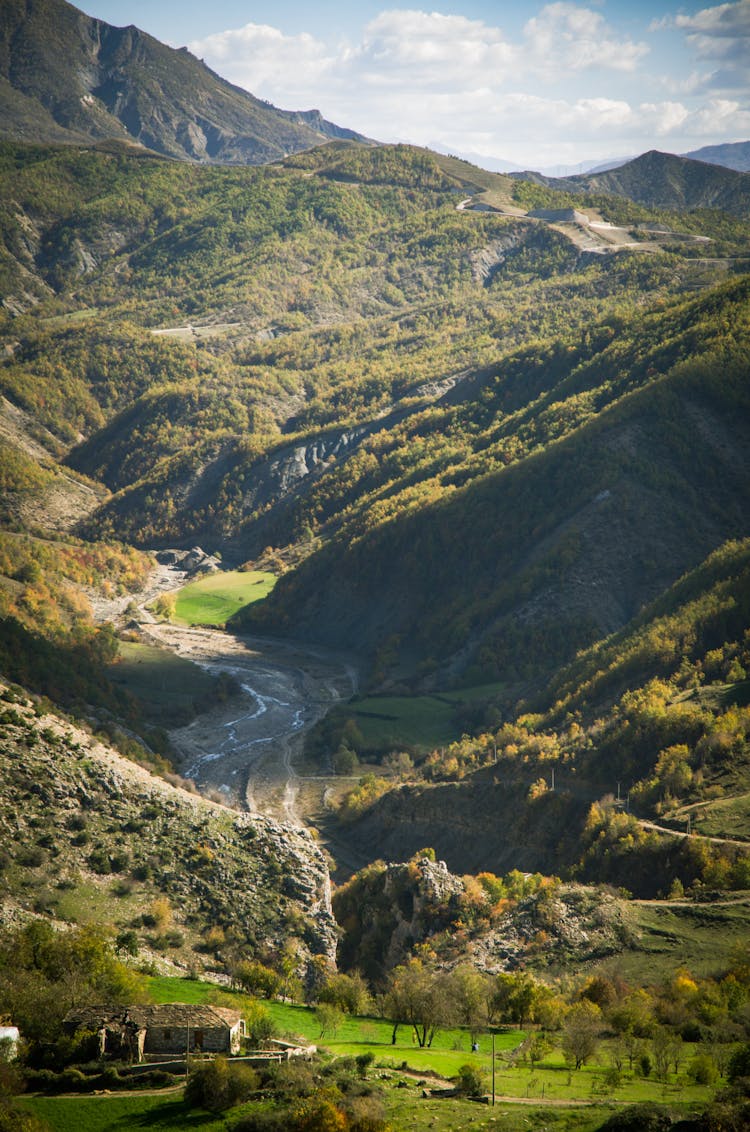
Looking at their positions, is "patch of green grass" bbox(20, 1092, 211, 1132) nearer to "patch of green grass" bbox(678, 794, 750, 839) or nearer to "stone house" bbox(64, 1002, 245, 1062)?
"stone house" bbox(64, 1002, 245, 1062)

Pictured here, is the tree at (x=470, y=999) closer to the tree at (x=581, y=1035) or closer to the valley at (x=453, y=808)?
the valley at (x=453, y=808)

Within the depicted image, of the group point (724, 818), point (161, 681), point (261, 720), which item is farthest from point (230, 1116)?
point (161, 681)

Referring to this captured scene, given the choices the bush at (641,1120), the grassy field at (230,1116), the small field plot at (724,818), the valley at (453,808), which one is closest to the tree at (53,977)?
the valley at (453,808)

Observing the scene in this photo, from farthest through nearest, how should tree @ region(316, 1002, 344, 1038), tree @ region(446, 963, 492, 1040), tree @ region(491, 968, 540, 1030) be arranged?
tree @ region(491, 968, 540, 1030) → tree @ region(446, 963, 492, 1040) → tree @ region(316, 1002, 344, 1038)

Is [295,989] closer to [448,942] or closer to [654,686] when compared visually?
[448,942]

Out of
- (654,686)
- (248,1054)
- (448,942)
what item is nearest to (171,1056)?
(248,1054)

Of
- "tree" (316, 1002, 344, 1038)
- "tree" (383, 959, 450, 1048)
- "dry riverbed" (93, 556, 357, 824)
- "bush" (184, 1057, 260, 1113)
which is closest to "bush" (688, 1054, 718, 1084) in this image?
"tree" (383, 959, 450, 1048)

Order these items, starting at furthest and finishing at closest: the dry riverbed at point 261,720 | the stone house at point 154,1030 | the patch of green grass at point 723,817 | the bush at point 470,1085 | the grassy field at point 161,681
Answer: the grassy field at point 161,681 → the dry riverbed at point 261,720 → the patch of green grass at point 723,817 → the stone house at point 154,1030 → the bush at point 470,1085
